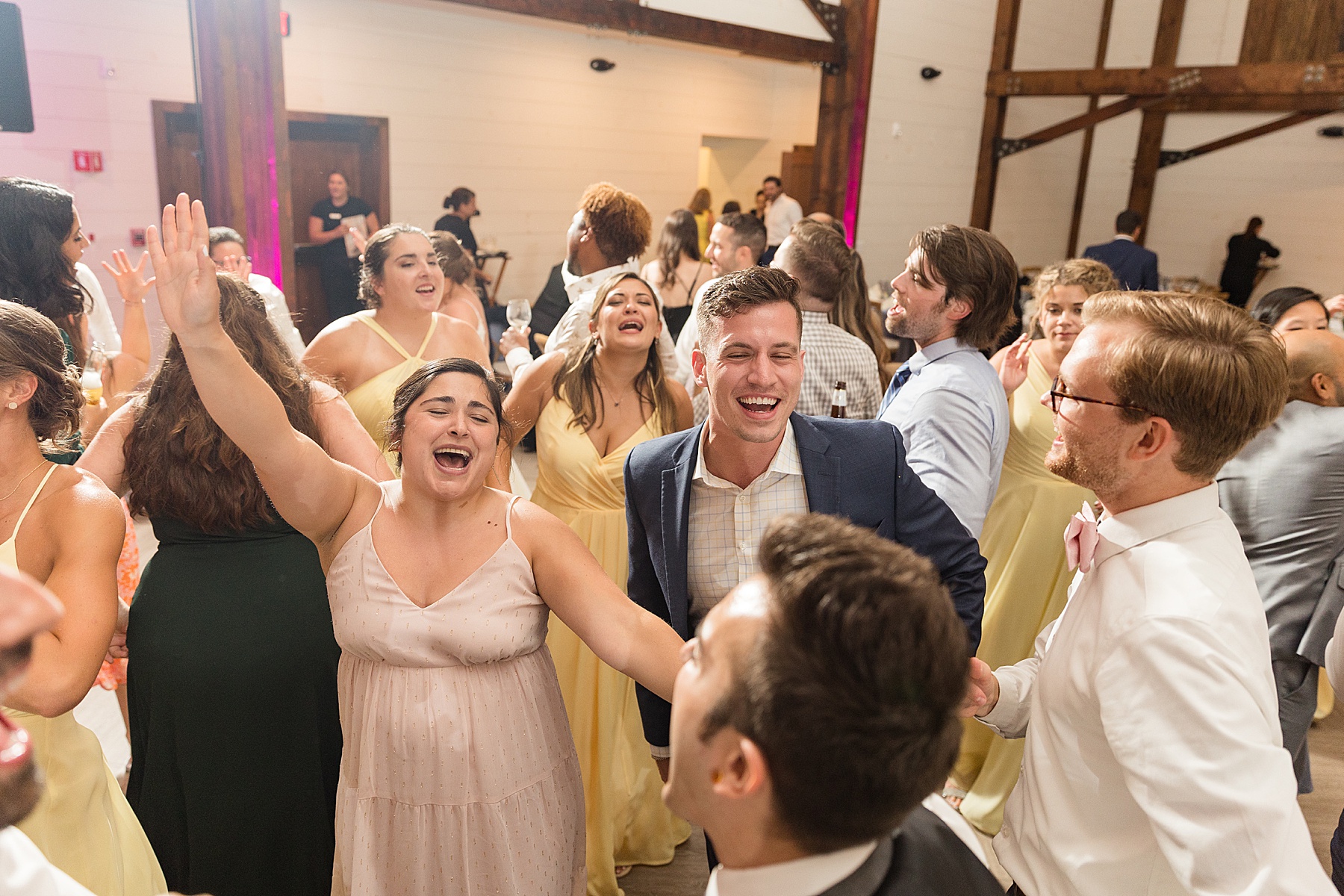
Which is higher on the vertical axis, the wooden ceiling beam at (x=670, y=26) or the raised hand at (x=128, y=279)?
the wooden ceiling beam at (x=670, y=26)

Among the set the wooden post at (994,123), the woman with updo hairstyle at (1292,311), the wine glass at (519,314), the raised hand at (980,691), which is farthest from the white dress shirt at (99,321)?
the wooden post at (994,123)

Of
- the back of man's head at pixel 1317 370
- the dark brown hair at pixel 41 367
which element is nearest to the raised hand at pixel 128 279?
the dark brown hair at pixel 41 367

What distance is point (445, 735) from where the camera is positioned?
5.27 ft

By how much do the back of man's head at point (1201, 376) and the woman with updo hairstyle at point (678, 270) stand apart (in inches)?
152

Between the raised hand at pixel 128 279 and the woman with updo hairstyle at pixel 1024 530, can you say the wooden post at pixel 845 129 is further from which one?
the raised hand at pixel 128 279

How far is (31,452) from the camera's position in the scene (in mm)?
1652

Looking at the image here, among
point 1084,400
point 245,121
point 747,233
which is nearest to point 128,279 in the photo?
point 245,121

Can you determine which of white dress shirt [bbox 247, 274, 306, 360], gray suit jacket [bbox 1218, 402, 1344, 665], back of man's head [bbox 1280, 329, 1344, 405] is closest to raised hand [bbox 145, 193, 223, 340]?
white dress shirt [bbox 247, 274, 306, 360]

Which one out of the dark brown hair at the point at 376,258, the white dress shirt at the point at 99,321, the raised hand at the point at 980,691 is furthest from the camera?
the white dress shirt at the point at 99,321

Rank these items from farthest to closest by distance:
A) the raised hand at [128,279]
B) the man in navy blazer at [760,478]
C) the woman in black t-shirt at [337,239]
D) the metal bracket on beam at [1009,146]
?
1. the metal bracket on beam at [1009,146]
2. the woman in black t-shirt at [337,239]
3. the raised hand at [128,279]
4. the man in navy blazer at [760,478]

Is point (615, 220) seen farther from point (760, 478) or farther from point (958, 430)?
point (760, 478)

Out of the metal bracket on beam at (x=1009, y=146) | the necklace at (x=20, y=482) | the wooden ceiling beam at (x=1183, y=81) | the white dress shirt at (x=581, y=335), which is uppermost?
the wooden ceiling beam at (x=1183, y=81)

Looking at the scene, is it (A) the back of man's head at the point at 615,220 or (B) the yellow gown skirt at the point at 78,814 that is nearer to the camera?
(B) the yellow gown skirt at the point at 78,814

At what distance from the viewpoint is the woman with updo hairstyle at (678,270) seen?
513 centimetres
